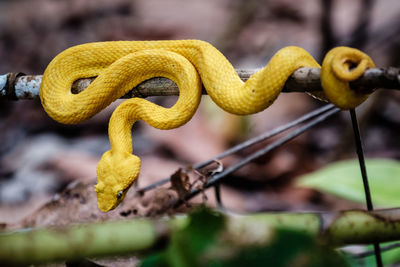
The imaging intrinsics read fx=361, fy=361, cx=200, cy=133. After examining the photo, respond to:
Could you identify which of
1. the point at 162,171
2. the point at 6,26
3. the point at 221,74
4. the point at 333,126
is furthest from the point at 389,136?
the point at 6,26

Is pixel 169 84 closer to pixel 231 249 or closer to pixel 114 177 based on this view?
pixel 114 177

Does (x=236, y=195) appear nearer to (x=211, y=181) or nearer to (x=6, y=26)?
(x=211, y=181)

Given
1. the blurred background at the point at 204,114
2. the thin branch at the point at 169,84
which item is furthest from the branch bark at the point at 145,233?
the blurred background at the point at 204,114

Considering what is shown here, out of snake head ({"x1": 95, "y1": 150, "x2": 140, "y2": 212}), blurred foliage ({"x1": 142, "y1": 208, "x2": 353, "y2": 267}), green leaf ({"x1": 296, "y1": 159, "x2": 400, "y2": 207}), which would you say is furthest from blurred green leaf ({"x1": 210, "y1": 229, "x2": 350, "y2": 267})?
green leaf ({"x1": 296, "y1": 159, "x2": 400, "y2": 207})

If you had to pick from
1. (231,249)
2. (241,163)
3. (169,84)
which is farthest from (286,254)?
(169,84)

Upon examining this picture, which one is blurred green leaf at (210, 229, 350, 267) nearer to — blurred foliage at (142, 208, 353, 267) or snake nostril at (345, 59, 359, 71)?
blurred foliage at (142, 208, 353, 267)

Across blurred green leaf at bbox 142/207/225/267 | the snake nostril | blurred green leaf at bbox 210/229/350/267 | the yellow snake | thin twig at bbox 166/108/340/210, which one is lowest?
blurred green leaf at bbox 210/229/350/267

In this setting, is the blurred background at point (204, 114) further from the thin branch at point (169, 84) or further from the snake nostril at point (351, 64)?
the snake nostril at point (351, 64)

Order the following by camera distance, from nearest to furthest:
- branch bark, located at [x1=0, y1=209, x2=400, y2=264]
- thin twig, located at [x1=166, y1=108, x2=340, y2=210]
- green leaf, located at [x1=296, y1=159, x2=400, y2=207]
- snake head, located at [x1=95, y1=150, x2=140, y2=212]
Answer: branch bark, located at [x1=0, y1=209, x2=400, y2=264] < thin twig, located at [x1=166, y1=108, x2=340, y2=210] < snake head, located at [x1=95, y1=150, x2=140, y2=212] < green leaf, located at [x1=296, y1=159, x2=400, y2=207]
